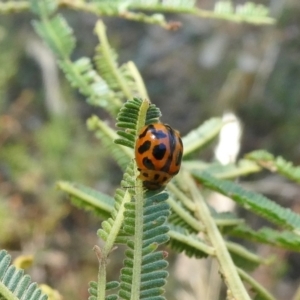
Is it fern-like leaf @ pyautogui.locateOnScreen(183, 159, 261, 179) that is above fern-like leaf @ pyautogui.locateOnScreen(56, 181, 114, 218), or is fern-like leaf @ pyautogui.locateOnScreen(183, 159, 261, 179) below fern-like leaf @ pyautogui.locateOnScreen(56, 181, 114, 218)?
above

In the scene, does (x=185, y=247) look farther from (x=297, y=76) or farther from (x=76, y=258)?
(x=297, y=76)

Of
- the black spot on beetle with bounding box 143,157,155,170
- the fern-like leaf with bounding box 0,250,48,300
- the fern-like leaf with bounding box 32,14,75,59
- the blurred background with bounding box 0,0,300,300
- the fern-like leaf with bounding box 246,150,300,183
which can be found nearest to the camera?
the fern-like leaf with bounding box 0,250,48,300

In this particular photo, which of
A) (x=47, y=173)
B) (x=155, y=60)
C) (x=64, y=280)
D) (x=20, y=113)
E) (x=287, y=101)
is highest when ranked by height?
(x=155, y=60)

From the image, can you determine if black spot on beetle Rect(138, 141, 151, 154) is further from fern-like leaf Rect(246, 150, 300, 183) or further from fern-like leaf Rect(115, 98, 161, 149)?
fern-like leaf Rect(246, 150, 300, 183)

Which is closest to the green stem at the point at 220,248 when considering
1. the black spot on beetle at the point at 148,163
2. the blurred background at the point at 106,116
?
the black spot on beetle at the point at 148,163

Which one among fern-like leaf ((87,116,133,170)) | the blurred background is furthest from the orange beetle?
the blurred background

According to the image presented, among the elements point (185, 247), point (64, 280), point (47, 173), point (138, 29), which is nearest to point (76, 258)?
point (64, 280)

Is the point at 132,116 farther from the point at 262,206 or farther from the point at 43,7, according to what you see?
the point at 43,7
